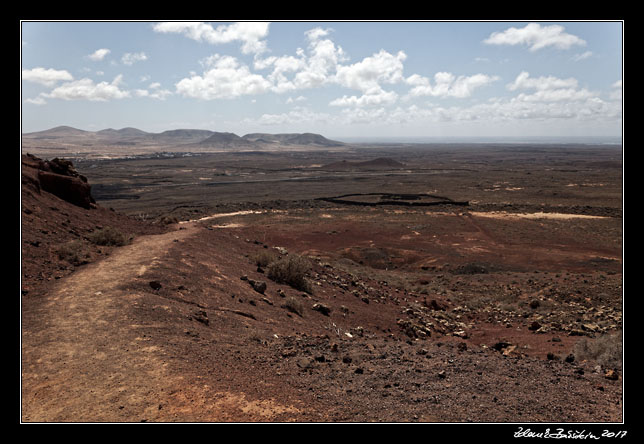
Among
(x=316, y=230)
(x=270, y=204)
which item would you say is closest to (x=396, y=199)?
(x=270, y=204)

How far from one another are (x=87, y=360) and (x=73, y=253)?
713 cm

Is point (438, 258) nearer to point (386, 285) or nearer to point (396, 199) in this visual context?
point (386, 285)

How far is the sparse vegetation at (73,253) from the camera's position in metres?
12.4

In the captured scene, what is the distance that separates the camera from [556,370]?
766cm

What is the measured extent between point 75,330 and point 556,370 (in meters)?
8.95

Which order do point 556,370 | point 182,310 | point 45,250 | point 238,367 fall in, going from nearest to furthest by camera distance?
1. point 238,367
2. point 556,370
3. point 182,310
4. point 45,250

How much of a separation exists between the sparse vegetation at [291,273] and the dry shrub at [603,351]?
791cm

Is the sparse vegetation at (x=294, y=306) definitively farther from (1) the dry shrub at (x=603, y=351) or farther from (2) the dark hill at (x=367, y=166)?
(2) the dark hill at (x=367, y=166)

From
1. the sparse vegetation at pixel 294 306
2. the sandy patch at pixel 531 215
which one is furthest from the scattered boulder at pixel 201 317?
the sandy patch at pixel 531 215

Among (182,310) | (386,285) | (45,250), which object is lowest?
(386,285)

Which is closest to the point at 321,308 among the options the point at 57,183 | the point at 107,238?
the point at 107,238

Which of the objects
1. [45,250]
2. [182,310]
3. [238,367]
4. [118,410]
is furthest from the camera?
[45,250]

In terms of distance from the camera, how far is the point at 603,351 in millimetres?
8961

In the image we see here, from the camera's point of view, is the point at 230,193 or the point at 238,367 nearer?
the point at 238,367
